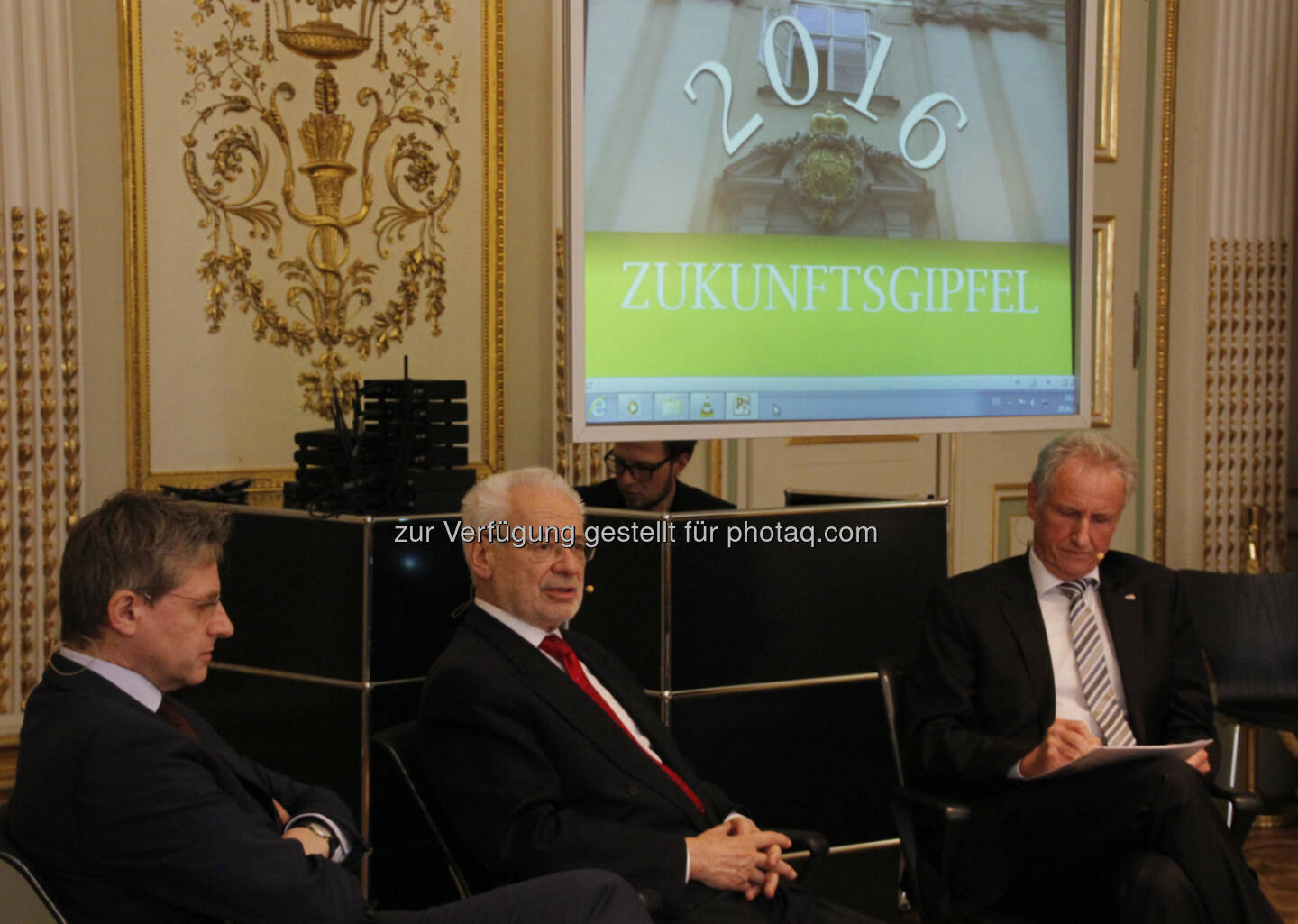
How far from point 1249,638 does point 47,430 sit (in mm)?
3613

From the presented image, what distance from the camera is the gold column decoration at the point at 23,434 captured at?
143 inches

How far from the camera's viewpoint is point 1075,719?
285 cm

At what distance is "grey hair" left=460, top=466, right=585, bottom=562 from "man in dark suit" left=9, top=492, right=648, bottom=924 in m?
0.64

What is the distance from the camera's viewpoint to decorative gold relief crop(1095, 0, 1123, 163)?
5250mm

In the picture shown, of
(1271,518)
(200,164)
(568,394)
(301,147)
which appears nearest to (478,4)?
(301,147)

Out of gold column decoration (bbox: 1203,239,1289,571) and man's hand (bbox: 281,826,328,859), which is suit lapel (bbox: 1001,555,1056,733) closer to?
man's hand (bbox: 281,826,328,859)

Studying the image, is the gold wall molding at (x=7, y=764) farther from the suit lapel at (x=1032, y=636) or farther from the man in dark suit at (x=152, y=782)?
the suit lapel at (x=1032, y=636)

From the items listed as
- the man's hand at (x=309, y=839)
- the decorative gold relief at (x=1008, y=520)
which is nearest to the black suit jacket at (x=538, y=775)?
the man's hand at (x=309, y=839)

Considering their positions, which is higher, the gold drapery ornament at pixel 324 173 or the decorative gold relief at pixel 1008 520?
the gold drapery ornament at pixel 324 173

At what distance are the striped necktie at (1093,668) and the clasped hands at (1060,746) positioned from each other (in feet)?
0.84

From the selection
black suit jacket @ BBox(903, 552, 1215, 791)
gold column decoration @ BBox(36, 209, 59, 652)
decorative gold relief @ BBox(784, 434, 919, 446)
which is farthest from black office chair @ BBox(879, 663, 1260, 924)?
gold column decoration @ BBox(36, 209, 59, 652)

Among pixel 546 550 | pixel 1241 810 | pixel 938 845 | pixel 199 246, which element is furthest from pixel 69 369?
pixel 1241 810

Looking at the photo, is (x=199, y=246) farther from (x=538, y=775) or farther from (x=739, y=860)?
(x=739, y=860)

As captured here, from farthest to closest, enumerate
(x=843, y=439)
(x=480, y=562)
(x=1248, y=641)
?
(x=843, y=439), (x=1248, y=641), (x=480, y=562)
